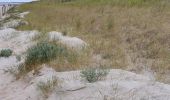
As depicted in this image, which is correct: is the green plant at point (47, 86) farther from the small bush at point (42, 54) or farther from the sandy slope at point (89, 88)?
the small bush at point (42, 54)

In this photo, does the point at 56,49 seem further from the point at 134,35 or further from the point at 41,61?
the point at 134,35

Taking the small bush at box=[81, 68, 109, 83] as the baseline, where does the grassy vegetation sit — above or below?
below

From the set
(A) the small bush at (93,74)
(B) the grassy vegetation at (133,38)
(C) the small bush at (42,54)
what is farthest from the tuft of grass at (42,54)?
(A) the small bush at (93,74)

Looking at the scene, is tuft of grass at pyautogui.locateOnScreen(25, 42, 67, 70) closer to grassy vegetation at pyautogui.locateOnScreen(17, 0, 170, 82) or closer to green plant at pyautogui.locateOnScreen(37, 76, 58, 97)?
grassy vegetation at pyautogui.locateOnScreen(17, 0, 170, 82)

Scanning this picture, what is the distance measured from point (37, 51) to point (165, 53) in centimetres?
314

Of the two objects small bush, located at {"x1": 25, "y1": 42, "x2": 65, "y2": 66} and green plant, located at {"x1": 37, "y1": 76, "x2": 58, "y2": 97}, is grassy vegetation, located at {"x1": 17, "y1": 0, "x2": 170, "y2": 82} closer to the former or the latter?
small bush, located at {"x1": 25, "y1": 42, "x2": 65, "y2": 66}

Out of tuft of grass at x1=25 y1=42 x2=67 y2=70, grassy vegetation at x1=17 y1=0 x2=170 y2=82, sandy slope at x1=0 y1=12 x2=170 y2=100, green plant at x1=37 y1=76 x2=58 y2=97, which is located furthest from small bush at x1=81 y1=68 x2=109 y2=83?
tuft of grass at x1=25 y1=42 x2=67 y2=70

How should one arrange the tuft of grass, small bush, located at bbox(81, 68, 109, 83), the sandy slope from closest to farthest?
the sandy slope < small bush, located at bbox(81, 68, 109, 83) < the tuft of grass

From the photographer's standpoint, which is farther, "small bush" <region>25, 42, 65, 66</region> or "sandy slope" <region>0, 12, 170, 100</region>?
"small bush" <region>25, 42, 65, 66</region>

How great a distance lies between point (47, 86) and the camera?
768 centimetres

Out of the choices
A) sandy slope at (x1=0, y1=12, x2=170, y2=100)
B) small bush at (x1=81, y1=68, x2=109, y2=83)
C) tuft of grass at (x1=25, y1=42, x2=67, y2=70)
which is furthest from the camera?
tuft of grass at (x1=25, y1=42, x2=67, y2=70)

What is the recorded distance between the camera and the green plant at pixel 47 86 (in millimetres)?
7614

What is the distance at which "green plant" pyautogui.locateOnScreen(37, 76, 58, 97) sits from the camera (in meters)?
7.61

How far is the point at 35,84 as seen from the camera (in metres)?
8.30
